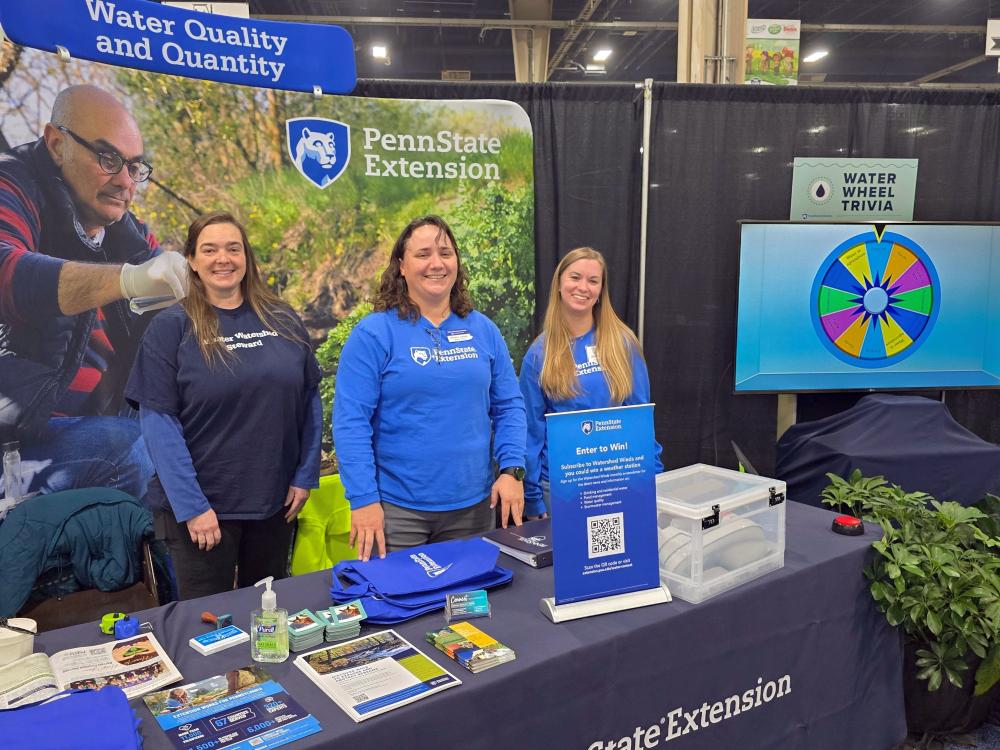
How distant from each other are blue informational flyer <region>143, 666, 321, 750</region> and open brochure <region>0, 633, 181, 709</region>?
0.05 metres

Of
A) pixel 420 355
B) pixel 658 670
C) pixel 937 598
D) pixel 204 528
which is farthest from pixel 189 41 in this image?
pixel 937 598

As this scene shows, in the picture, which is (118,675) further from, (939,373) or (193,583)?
(939,373)

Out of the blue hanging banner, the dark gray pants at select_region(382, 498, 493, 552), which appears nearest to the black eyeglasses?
the blue hanging banner

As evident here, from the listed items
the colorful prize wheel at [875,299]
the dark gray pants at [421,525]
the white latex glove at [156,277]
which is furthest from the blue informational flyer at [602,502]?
the colorful prize wheel at [875,299]

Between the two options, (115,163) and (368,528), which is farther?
(115,163)

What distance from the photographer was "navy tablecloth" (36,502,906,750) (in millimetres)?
1100

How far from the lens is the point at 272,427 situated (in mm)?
1856

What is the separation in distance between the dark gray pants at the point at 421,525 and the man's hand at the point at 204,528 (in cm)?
43

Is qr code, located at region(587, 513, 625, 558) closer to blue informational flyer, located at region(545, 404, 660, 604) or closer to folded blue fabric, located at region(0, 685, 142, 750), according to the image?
blue informational flyer, located at region(545, 404, 660, 604)

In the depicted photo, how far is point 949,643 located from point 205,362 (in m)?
1.99

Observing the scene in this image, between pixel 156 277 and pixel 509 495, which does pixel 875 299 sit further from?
pixel 156 277

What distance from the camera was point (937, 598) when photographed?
166 centimetres

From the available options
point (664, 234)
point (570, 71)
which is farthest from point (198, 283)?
point (570, 71)

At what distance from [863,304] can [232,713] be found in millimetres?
3272
